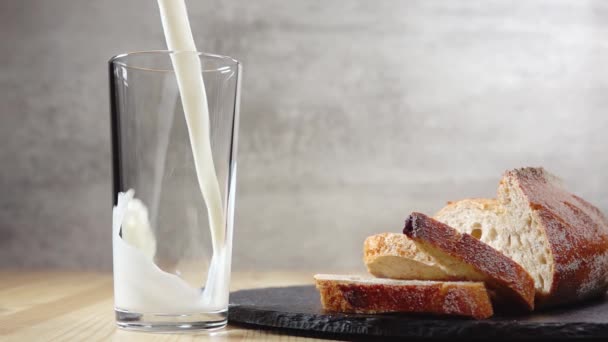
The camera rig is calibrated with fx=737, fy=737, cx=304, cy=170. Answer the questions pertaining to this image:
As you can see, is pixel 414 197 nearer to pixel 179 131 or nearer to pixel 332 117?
pixel 332 117

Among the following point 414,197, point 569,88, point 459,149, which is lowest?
point 414,197

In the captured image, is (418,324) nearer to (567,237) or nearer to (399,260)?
(399,260)

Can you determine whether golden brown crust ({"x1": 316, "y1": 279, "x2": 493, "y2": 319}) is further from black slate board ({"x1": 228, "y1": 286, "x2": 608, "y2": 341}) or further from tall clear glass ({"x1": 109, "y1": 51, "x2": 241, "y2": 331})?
tall clear glass ({"x1": 109, "y1": 51, "x2": 241, "y2": 331})

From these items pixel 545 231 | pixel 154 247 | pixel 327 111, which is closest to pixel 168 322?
pixel 154 247

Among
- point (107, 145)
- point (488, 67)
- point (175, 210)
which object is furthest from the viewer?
point (488, 67)

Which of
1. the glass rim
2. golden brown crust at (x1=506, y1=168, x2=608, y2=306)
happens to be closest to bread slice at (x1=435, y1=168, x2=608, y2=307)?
golden brown crust at (x1=506, y1=168, x2=608, y2=306)

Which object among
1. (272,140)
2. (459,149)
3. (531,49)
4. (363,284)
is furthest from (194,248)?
(531,49)

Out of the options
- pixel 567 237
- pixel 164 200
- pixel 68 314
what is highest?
pixel 164 200

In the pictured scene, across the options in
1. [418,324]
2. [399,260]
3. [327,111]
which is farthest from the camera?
[327,111]
